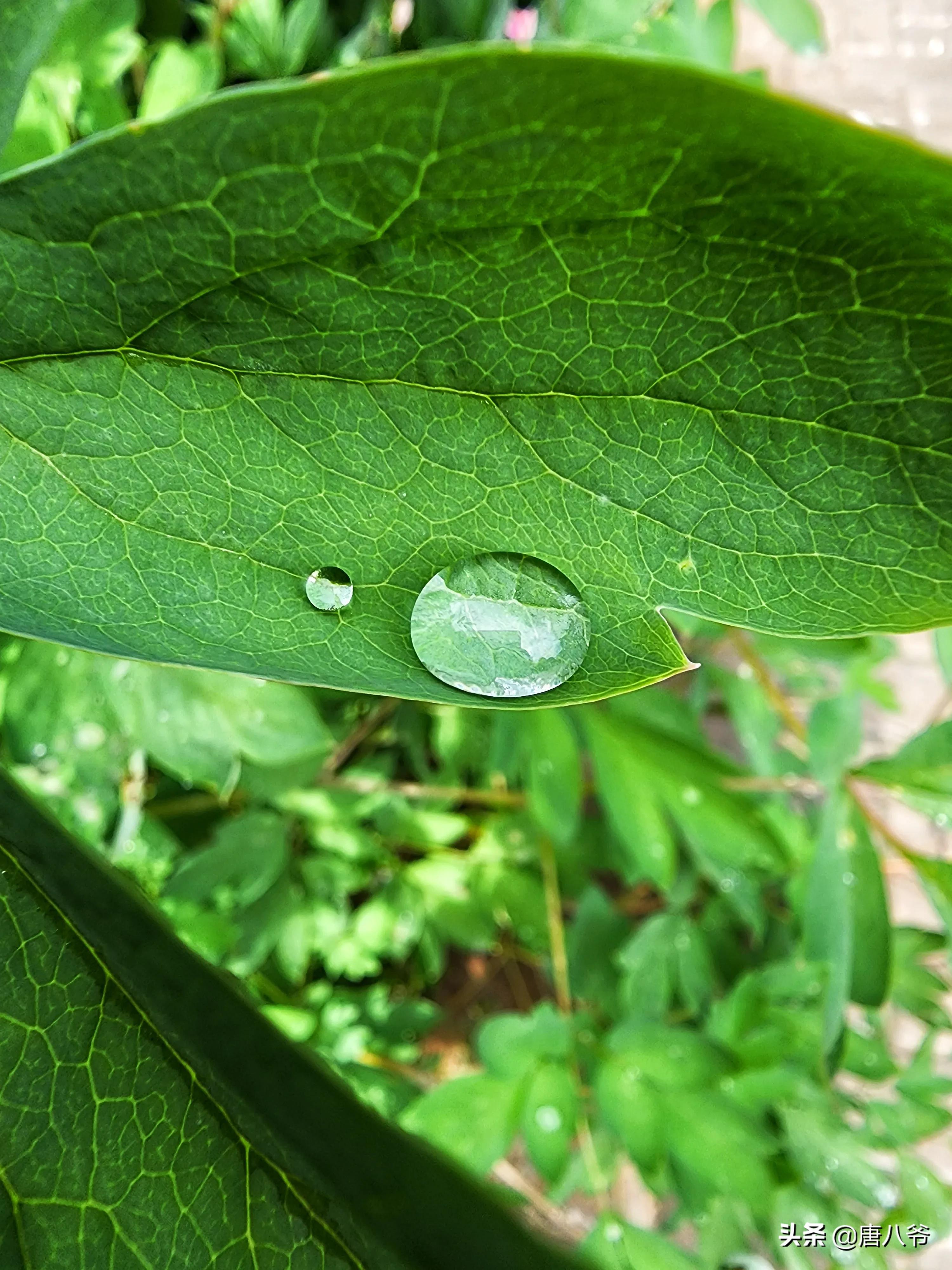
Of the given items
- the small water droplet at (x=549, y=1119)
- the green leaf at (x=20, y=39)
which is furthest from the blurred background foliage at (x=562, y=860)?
the green leaf at (x=20, y=39)

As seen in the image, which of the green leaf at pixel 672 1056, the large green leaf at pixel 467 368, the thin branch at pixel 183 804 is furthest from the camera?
the thin branch at pixel 183 804

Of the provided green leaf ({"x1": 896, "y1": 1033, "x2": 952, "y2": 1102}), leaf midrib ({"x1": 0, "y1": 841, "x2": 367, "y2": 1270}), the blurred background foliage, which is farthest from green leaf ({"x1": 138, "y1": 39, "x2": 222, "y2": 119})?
green leaf ({"x1": 896, "y1": 1033, "x2": 952, "y2": 1102})

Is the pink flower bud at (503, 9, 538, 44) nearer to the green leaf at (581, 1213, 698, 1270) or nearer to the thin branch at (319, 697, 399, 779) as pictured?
the thin branch at (319, 697, 399, 779)

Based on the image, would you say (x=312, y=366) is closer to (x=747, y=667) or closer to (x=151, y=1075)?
(x=151, y=1075)

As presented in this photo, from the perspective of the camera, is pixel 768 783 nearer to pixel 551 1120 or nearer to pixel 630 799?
pixel 630 799

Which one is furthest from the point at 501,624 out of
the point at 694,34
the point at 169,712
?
the point at 694,34

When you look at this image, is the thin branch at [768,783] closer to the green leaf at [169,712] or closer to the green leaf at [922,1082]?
the green leaf at [922,1082]

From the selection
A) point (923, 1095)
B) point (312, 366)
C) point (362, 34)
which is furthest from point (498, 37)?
point (923, 1095)
